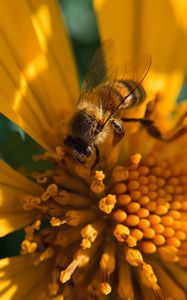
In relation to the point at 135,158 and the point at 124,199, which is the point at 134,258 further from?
the point at 135,158

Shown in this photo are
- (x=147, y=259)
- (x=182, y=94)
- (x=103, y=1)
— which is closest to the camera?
(x=147, y=259)

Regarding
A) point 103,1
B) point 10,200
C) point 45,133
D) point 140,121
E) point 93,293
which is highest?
point 103,1

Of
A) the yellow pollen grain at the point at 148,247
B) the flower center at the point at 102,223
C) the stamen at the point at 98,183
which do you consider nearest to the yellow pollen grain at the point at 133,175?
the flower center at the point at 102,223

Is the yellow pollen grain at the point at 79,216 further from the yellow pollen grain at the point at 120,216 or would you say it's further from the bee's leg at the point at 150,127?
the bee's leg at the point at 150,127

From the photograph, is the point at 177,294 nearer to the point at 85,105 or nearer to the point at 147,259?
the point at 147,259

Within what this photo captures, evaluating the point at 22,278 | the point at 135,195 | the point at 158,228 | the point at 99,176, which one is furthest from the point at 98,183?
the point at 22,278

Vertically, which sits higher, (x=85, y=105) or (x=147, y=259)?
(x=85, y=105)

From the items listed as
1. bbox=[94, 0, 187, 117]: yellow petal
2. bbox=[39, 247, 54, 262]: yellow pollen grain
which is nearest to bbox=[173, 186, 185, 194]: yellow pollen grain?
bbox=[94, 0, 187, 117]: yellow petal

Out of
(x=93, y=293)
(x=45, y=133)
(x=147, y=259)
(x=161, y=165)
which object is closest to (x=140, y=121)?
(x=161, y=165)
